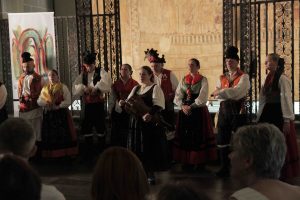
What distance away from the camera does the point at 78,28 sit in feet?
24.8

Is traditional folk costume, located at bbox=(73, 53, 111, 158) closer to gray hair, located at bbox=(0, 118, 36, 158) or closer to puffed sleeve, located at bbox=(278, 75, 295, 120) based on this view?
puffed sleeve, located at bbox=(278, 75, 295, 120)

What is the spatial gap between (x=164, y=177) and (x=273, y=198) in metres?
4.07

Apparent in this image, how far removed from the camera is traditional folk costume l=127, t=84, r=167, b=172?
17.9 ft

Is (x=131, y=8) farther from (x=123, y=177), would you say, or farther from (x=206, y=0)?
(x=123, y=177)

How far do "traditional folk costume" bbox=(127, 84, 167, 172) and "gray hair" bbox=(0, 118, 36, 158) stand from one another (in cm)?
295

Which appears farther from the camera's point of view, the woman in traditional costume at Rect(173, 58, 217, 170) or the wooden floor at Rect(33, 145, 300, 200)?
the woman in traditional costume at Rect(173, 58, 217, 170)

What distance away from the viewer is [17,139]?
8.07ft

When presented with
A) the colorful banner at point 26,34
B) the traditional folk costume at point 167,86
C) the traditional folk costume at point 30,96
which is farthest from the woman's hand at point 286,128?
the colorful banner at point 26,34

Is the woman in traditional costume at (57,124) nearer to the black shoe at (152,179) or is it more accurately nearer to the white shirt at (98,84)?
the white shirt at (98,84)

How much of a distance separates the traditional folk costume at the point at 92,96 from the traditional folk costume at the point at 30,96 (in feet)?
1.72

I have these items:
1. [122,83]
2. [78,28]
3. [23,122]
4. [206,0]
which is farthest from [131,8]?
[23,122]

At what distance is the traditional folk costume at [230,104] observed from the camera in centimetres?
564

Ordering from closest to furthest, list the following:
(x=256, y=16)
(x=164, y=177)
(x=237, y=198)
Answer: (x=237, y=198) < (x=164, y=177) < (x=256, y=16)

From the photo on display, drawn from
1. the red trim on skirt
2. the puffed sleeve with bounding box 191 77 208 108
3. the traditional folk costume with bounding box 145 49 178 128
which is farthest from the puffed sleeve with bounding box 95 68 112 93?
the puffed sleeve with bounding box 191 77 208 108
